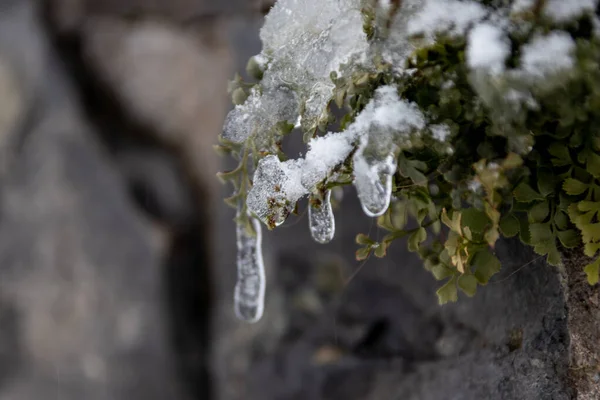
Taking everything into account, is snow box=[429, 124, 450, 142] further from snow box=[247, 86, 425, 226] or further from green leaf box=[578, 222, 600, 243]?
green leaf box=[578, 222, 600, 243]

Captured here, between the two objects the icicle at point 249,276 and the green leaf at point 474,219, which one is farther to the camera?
the icicle at point 249,276

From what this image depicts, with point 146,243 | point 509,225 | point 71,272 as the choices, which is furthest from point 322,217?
point 71,272

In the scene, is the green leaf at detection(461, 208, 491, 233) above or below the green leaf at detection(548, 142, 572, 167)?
below

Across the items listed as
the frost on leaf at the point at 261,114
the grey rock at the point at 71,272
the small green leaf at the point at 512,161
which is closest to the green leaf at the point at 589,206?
the small green leaf at the point at 512,161

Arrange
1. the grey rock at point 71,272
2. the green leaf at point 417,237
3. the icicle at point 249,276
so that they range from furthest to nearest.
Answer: the grey rock at point 71,272 → the icicle at point 249,276 → the green leaf at point 417,237

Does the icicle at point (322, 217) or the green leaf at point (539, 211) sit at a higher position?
the icicle at point (322, 217)

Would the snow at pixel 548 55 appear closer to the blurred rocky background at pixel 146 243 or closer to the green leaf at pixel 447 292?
the green leaf at pixel 447 292

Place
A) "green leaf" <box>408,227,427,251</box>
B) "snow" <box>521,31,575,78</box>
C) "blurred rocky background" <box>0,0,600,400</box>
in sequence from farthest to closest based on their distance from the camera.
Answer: "blurred rocky background" <box>0,0,600,400</box>
"green leaf" <box>408,227,427,251</box>
"snow" <box>521,31,575,78</box>

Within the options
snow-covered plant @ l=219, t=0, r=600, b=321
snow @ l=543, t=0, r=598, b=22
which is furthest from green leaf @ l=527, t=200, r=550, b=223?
snow @ l=543, t=0, r=598, b=22
